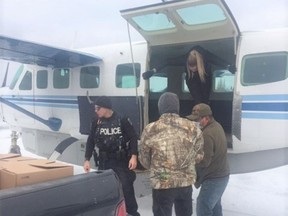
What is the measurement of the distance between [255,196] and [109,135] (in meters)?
3.69

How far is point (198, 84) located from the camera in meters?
6.03

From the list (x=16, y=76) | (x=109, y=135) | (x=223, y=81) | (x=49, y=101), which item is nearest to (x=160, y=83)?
(x=223, y=81)

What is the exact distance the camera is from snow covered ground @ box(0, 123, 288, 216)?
19.5 ft

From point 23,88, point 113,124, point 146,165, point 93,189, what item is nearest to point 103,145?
point 113,124

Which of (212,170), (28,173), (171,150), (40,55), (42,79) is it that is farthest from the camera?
(42,79)

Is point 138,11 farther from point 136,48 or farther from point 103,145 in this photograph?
point 103,145

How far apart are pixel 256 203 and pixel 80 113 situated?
152 inches

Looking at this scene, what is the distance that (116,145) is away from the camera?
4.51 meters

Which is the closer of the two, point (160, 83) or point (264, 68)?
point (264, 68)

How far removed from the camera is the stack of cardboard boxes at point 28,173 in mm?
2488

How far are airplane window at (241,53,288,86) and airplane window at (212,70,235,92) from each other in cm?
124

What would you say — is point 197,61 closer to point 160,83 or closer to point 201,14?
point 201,14

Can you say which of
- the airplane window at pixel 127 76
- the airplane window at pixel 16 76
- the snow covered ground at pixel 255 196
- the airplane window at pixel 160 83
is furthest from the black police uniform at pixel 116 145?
the airplane window at pixel 16 76

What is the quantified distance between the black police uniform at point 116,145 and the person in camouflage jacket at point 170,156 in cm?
74
